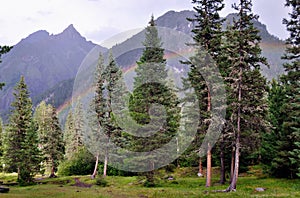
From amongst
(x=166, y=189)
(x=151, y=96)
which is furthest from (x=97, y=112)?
(x=166, y=189)

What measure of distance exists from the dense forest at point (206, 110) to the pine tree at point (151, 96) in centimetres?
12

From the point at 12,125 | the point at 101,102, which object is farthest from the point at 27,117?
the point at 101,102

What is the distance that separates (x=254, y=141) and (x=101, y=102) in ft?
99.9

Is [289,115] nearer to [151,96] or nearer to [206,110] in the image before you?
[206,110]

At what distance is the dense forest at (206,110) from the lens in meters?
26.8

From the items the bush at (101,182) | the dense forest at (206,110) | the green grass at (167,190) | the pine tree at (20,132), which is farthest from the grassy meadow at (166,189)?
the pine tree at (20,132)

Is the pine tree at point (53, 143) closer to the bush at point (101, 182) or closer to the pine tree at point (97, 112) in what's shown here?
the pine tree at point (97, 112)

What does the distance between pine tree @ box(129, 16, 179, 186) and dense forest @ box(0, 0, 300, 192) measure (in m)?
0.12

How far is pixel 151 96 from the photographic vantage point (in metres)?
36.4

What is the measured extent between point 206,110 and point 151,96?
7378 millimetres

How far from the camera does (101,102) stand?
168 ft

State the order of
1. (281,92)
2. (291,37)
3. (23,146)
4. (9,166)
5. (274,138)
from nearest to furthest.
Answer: (291,37)
(274,138)
(281,92)
(23,146)
(9,166)

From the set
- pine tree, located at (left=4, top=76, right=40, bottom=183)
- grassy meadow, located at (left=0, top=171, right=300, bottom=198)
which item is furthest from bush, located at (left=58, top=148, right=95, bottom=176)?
grassy meadow, located at (left=0, top=171, right=300, bottom=198)

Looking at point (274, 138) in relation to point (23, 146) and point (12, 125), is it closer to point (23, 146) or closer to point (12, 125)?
point (23, 146)
